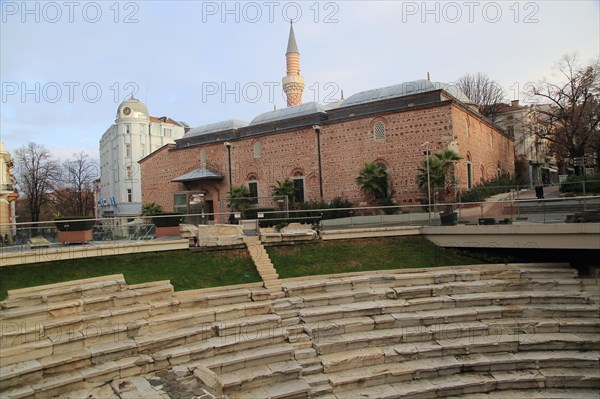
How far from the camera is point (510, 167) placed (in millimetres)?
36125

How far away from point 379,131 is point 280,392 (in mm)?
19005

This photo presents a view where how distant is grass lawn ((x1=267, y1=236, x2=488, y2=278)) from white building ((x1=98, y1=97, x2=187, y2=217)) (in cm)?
3850

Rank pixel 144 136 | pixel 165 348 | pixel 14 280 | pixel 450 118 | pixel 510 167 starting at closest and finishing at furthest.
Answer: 1. pixel 165 348
2. pixel 14 280
3. pixel 450 118
4. pixel 510 167
5. pixel 144 136

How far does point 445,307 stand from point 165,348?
732 cm

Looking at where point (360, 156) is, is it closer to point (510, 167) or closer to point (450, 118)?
point (450, 118)

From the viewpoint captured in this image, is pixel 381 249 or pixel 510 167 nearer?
pixel 381 249

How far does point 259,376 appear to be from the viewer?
335 inches

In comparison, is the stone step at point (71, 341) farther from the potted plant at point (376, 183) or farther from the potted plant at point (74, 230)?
the potted plant at point (376, 183)

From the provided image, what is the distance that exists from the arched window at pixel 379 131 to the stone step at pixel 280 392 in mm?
18364

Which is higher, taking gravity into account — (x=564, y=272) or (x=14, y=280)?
(x=14, y=280)

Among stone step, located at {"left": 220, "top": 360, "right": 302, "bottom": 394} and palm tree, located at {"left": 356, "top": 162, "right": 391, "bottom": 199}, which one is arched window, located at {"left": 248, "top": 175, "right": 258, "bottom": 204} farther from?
stone step, located at {"left": 220, "top": 360, "right": 302, "bottom": 394}

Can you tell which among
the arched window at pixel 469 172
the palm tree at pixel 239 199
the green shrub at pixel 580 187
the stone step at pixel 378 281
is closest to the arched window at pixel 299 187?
the palm tree at pixel 239 199

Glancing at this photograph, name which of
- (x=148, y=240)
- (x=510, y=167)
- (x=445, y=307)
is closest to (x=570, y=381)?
(x=445, y=307)

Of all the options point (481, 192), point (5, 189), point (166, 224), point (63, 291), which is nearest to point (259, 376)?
point (63, 291)
